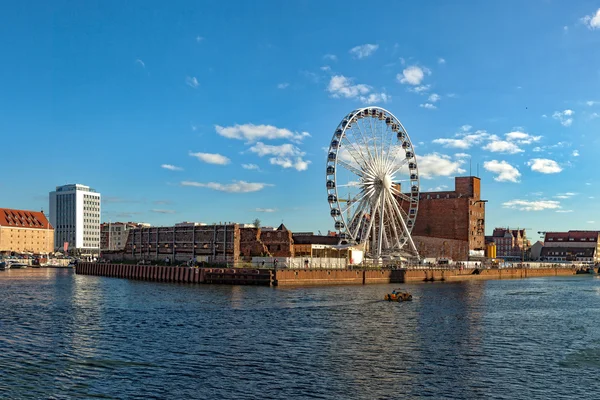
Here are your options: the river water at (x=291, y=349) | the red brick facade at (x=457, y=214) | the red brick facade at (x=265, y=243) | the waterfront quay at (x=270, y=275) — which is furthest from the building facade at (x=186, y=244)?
the red brick facade at (x=457, y=214)

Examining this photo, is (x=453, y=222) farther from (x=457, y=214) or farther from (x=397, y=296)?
(x=397, y=296)

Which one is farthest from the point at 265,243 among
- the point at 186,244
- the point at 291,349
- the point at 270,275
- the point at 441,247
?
the point at 441,247

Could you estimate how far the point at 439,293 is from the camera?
3617 inches

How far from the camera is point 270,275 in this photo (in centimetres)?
9331

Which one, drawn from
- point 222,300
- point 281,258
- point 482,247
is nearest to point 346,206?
point 281,258

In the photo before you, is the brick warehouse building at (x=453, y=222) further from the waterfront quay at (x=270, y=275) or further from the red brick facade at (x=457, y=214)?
the waterfront quay at (x=270, y=275)

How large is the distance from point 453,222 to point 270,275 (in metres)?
99.7

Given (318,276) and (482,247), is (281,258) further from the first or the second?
(482,247)

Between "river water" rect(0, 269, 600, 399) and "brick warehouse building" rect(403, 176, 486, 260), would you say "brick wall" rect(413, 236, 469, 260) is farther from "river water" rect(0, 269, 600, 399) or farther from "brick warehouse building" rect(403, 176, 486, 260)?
"river water" rect(0, 269, 600, 399)

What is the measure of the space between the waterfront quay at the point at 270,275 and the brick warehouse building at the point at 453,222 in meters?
32.0

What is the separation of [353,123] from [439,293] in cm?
4162

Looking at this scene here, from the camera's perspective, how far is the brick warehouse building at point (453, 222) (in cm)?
17650

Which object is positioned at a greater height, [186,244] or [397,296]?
[186,244]

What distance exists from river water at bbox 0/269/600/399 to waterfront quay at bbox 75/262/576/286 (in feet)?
68.9
